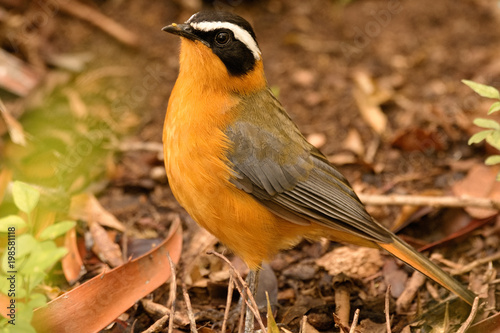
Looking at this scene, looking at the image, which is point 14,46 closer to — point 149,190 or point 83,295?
point 149,190

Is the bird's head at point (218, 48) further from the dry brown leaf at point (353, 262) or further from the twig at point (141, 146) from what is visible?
the twig at point (141, 146)

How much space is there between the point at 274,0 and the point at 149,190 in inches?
161

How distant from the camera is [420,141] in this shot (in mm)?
6289

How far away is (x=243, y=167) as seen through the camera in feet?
14.3

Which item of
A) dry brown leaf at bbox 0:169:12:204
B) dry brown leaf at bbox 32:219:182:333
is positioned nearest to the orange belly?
dry brown leaf at bbox 32:219:182:333

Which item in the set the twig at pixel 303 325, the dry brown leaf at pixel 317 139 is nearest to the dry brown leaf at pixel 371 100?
the dry brown leaf at pixel 317 139

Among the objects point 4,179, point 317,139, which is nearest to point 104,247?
point 4,179

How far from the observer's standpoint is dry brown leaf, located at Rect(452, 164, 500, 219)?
5.39m

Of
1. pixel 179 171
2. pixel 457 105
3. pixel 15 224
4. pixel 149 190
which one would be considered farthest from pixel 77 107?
pixel 457 105

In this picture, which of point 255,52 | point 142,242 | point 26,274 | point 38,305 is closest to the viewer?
point 26,274

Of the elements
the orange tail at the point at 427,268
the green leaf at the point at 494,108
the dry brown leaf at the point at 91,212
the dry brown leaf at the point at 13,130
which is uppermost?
the green leaf at the point at 494,108

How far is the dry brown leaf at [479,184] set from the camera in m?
5.39

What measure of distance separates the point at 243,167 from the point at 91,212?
1731 millimetres

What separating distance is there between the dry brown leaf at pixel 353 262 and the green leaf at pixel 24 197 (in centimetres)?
245
